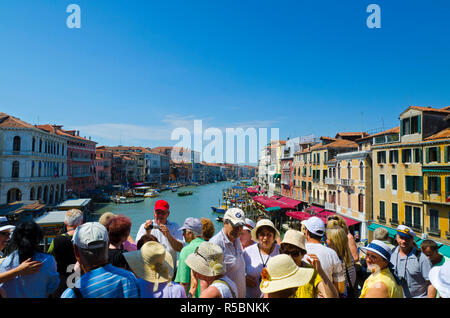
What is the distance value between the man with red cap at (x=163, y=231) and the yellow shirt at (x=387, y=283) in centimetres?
217

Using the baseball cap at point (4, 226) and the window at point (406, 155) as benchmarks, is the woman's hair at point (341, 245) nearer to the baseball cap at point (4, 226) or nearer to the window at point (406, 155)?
the baseball cap at point (4, 226)

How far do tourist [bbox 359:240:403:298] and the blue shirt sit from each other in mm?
2796

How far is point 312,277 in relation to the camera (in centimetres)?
229

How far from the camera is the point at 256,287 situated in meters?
2.92

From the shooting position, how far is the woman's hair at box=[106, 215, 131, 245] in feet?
9.05

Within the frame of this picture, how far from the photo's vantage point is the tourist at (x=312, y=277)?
223cm

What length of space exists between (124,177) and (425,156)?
6102cm

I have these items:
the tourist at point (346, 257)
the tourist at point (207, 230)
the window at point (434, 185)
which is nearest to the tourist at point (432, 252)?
the tourist at point (346, 257)

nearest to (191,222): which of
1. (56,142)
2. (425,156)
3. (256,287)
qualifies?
(256,287)

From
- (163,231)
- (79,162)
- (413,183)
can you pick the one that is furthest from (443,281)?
(79,162)

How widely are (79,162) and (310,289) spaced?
46.5 meters

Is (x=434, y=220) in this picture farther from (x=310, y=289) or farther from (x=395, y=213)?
(x=310, y=289)

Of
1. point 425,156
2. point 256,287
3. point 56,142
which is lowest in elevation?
point 256,287
